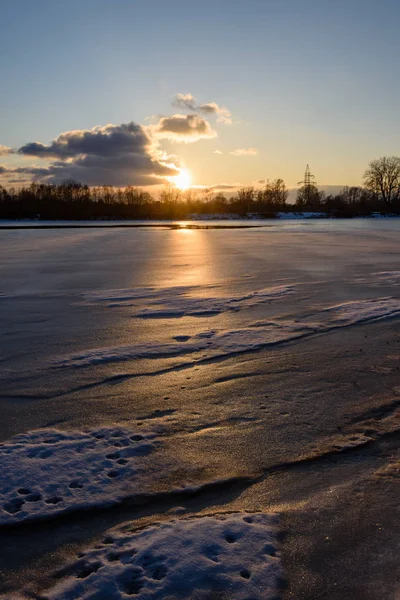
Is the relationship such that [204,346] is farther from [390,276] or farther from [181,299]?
[390,276]

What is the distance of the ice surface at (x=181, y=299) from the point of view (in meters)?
6.20

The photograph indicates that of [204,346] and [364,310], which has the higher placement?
[364,310]

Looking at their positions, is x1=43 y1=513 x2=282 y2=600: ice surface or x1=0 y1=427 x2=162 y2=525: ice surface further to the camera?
x1=0 y1=427 x2=162 y2=525: ice surface

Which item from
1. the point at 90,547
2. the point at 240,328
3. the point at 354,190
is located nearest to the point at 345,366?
the point at 240,328

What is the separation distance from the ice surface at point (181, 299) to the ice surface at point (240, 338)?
0.98 m

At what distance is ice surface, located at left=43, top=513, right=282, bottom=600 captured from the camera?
173 cm

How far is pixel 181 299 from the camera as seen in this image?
7.00 metres

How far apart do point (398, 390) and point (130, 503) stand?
2.29m

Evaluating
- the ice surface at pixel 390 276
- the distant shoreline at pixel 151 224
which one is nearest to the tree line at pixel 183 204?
the distant shoreline at pixel 151 224

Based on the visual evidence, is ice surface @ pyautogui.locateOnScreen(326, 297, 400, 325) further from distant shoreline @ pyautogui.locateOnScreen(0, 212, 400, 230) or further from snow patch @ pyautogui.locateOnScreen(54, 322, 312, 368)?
distant shoreline @ pyautogui.locateOnScreen(0, 212, 400, 230)

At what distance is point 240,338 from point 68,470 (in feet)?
8.88

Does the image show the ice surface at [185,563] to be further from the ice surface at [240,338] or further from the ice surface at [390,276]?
the ice surface at [390,276]

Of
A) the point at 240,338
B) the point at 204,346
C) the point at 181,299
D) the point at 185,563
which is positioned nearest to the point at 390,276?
the point at 181,299

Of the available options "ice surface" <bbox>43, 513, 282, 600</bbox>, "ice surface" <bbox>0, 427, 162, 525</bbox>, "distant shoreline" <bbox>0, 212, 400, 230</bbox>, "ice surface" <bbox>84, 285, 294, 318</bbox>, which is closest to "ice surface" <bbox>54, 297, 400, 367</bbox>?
"ice surface" <bbox>84, 285, 294, 318</bbox>
